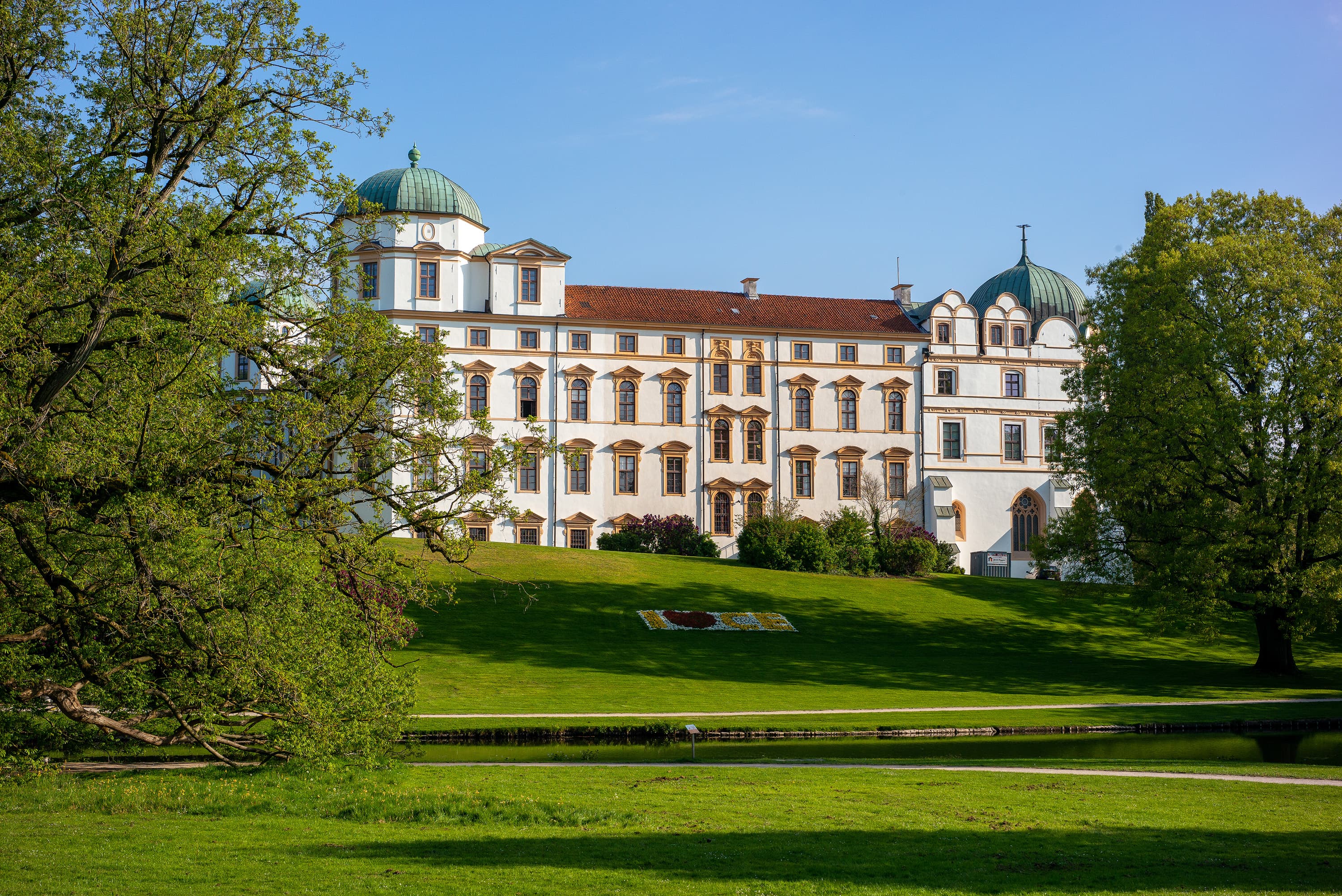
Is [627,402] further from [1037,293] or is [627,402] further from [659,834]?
[659,834]

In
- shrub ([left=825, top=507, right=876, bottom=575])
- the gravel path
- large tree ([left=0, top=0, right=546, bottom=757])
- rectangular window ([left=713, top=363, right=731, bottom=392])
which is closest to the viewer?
large tree ([left=0, top=0, right=546, bottom=757])

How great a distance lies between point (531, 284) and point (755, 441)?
14875 millimetres

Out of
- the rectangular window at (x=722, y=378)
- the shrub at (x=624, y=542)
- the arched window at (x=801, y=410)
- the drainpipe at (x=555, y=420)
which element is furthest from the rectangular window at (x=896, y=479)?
the drainpipe at (x=555, y=420)

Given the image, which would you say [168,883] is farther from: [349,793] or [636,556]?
[636,556]

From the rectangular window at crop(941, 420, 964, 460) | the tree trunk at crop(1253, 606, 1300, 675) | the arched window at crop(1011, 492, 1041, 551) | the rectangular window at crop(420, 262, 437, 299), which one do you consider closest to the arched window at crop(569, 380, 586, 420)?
the rectangular window at crop(420, 262, 437, 299)

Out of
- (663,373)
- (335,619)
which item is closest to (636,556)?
(663,373)

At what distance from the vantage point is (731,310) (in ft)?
214

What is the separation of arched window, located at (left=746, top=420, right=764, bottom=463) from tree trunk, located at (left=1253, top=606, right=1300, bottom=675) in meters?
31.0

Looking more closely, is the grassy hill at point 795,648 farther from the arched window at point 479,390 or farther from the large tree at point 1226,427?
the arched window at point 479,390

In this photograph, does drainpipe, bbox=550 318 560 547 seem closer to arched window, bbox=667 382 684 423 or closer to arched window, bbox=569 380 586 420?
arched window, bbox=569 380 586 420

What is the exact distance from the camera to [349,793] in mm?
14422

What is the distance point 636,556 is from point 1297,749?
29.3 meters

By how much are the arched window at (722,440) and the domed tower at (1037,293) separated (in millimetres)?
18156

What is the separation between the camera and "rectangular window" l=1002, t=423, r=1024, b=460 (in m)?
67.3
